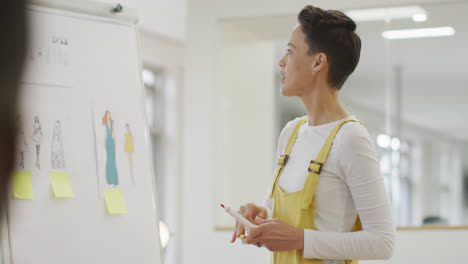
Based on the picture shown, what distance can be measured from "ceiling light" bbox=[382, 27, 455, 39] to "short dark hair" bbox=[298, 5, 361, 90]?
207cm

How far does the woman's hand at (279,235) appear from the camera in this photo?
137 centimetres

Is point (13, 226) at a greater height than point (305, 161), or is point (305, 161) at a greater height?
point (305, 161)

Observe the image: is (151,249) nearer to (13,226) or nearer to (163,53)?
(13,226)

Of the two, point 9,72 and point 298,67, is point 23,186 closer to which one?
point 298,67

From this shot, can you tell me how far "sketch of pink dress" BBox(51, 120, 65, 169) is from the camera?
196 cm

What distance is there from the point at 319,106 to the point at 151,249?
0.98 metres

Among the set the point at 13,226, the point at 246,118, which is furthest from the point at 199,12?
the point at 13,226

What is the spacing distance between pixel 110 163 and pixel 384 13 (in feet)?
6.78

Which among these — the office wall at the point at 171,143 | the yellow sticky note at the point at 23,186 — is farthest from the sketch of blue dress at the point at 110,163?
the office wall at the point at 171,143

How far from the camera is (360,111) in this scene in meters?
3.39

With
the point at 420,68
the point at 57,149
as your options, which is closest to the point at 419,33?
the point at 420,68

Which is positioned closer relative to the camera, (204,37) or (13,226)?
(13,226)

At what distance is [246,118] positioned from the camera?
3754mm

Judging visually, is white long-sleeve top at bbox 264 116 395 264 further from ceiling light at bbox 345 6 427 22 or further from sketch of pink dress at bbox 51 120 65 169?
ceiling light at bbox 345 6 427 22
